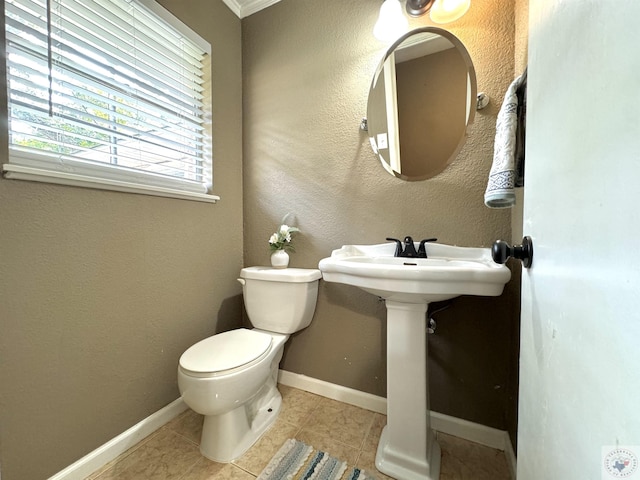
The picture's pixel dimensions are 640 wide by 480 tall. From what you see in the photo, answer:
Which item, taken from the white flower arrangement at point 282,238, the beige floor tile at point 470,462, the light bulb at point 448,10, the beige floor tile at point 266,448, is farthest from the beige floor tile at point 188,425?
the light bulb at point 448,10

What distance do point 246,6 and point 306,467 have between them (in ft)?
8.20

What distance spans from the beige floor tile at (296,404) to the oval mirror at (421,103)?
131 cm

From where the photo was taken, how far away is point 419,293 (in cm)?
79

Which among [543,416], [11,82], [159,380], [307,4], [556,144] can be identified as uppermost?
[307,4]

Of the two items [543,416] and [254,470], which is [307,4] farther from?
[254,470]

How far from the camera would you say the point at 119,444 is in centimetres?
107

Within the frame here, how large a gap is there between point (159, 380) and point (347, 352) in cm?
95

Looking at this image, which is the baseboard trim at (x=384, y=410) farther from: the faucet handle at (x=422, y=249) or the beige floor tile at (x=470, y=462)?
the faucet handle at (x=422, y=249)

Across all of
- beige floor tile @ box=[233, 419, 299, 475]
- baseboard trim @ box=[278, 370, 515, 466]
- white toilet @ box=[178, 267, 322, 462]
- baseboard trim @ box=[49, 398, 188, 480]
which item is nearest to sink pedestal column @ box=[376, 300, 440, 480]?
baseboard trim @ box=[278, 370, 515, 466]

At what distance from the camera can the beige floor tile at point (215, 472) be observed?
978mm

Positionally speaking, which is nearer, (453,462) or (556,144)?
(556,144)

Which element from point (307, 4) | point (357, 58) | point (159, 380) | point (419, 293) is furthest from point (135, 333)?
point (307, 4)

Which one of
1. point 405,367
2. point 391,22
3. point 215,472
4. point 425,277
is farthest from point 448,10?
point 215,472

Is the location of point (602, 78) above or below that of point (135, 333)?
above
